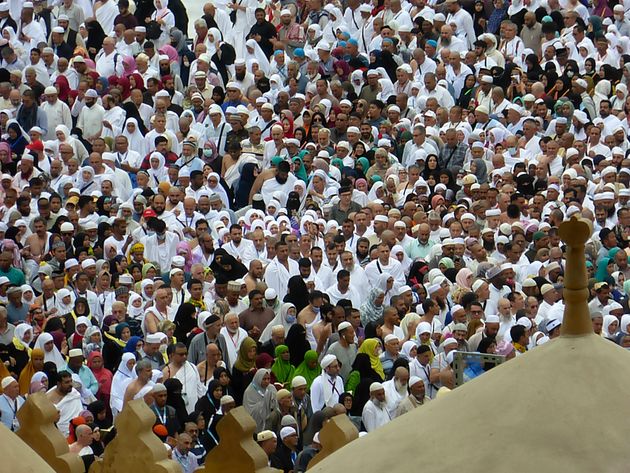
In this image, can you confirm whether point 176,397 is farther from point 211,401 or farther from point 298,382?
point 298,382

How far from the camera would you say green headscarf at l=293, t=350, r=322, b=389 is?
15.2 m

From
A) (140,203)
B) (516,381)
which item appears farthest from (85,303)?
(516,381)

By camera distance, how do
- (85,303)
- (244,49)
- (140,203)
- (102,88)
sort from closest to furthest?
(85,303)
(140,203)
(102,88)
(244,49)

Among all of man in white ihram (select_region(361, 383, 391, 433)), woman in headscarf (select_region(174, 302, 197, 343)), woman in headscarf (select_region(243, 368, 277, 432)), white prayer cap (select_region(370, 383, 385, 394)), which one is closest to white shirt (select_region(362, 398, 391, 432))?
man in white ihram (select_region(361, 383, 391, 433))

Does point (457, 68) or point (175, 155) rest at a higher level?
point (457, 68)

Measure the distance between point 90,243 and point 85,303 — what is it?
1.85 meters

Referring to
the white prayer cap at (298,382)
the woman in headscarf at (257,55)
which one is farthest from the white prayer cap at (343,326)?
the woman in headscarf at (257,55)

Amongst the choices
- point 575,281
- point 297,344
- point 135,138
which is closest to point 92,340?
point 297,344

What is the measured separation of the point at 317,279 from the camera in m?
17.5

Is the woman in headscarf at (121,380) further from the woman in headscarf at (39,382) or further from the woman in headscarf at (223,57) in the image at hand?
the woman in headscarf at (223,57)

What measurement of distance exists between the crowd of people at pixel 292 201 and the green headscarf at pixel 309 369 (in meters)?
0.02

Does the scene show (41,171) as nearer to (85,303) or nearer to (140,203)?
(140,203)

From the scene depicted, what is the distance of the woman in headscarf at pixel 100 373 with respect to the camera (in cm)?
1461

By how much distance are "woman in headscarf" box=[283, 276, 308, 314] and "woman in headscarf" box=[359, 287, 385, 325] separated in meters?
0.59
